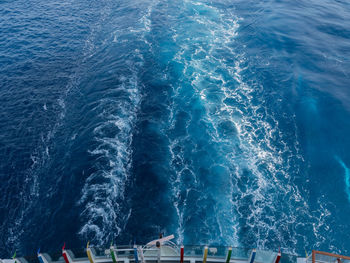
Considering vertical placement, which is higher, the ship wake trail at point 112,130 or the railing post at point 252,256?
the railing post at point 252,256

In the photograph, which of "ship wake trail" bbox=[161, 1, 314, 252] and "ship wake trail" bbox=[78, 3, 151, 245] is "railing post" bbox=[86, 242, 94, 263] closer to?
"ship wake trail" bbox=[78, 3, 151, 245]

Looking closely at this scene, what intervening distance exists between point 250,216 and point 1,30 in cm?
13927

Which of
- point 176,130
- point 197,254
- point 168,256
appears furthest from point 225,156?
point 168,256

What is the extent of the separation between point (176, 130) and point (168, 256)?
141 feet

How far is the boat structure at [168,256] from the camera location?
3816cm

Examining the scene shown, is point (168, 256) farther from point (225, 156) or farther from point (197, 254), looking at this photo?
point (225, 156)

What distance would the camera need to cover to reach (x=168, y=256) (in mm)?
40875

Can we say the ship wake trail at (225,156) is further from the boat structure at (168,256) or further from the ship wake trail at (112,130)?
the boat structure at (168,256)

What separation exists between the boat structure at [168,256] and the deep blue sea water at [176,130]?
565 inches

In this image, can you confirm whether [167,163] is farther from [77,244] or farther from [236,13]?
[236,13]

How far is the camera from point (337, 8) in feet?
452

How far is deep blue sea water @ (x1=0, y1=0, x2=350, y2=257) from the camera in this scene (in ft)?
189

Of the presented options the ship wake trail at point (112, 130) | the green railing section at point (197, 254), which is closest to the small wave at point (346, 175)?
the green railing section at point (197, 254)

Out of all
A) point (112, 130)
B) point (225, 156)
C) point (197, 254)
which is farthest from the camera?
point (112, 130)
